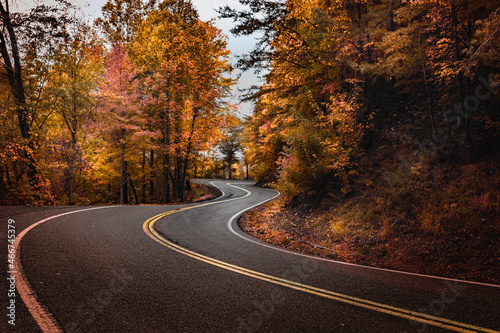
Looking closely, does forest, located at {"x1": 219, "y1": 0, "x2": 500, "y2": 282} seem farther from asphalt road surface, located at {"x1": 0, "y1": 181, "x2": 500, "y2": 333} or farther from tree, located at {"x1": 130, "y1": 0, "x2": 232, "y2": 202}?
tree, located at {"x1": 130, "y1": 0, "x2": 232, "y2": 202}

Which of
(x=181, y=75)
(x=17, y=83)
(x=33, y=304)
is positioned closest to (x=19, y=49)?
(x=17, y=83)

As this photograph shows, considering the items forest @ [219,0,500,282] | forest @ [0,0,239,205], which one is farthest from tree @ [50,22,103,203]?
forest @ [219,0,500,282]

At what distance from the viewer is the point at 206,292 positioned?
12.5ft

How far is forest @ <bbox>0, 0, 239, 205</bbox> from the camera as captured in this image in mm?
13570

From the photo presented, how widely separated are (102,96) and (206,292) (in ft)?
54.6

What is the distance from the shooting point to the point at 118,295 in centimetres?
350

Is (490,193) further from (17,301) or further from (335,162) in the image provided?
(17,301)

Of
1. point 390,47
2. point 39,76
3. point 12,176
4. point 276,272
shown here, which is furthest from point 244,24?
point 12,176

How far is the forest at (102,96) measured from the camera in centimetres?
1357

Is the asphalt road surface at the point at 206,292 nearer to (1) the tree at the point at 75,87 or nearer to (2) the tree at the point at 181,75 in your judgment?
(1) the tree at the point at 75,87

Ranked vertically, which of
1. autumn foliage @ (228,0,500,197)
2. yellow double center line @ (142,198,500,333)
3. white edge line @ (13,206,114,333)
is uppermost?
autumn foliage @ (228,0,500,197)

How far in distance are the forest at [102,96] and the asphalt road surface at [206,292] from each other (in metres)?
10.8

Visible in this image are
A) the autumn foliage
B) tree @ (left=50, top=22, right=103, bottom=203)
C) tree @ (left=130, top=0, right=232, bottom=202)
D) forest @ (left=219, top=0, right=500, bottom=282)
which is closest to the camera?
forest @ (left=219, top=0, right=500, bottom=282)

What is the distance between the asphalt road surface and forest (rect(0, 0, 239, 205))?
10.8 m
